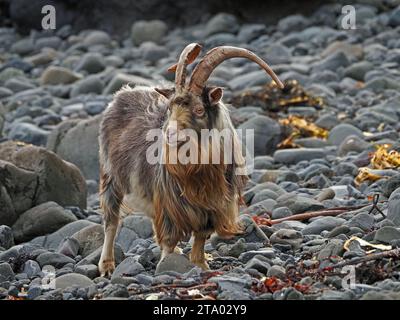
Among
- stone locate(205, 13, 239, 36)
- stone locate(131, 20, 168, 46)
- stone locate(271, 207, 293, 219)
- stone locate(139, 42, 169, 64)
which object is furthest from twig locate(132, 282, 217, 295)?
stone locate(131, 20, 168, 46)

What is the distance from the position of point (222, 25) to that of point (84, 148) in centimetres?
1212

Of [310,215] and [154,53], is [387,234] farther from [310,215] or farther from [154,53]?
[154,53]

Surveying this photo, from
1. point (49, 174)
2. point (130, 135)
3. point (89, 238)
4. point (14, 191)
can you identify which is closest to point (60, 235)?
point (89, 238)

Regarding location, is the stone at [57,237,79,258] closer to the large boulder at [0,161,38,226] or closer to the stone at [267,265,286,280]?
the large boulder at [0,161,38,226]

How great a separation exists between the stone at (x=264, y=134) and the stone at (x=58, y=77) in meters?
8.24

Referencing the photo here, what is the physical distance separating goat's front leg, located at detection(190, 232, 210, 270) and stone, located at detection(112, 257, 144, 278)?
0.50 meters

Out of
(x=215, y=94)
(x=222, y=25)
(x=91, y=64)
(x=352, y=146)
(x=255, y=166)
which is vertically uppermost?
(x=222, y=25)

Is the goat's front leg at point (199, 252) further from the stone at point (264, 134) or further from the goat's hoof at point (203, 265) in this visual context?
the stone at point (264, 134)

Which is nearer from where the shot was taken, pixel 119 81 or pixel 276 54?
pixel 119 81

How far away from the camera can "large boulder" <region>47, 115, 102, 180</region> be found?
15.6 m

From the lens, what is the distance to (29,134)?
1761 centimetres

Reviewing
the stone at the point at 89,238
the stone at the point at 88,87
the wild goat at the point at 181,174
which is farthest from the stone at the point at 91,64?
the wild goat at the point at 181,174

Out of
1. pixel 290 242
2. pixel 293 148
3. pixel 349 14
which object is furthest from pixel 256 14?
pixel 290 242

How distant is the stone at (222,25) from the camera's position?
26828 millimetres
